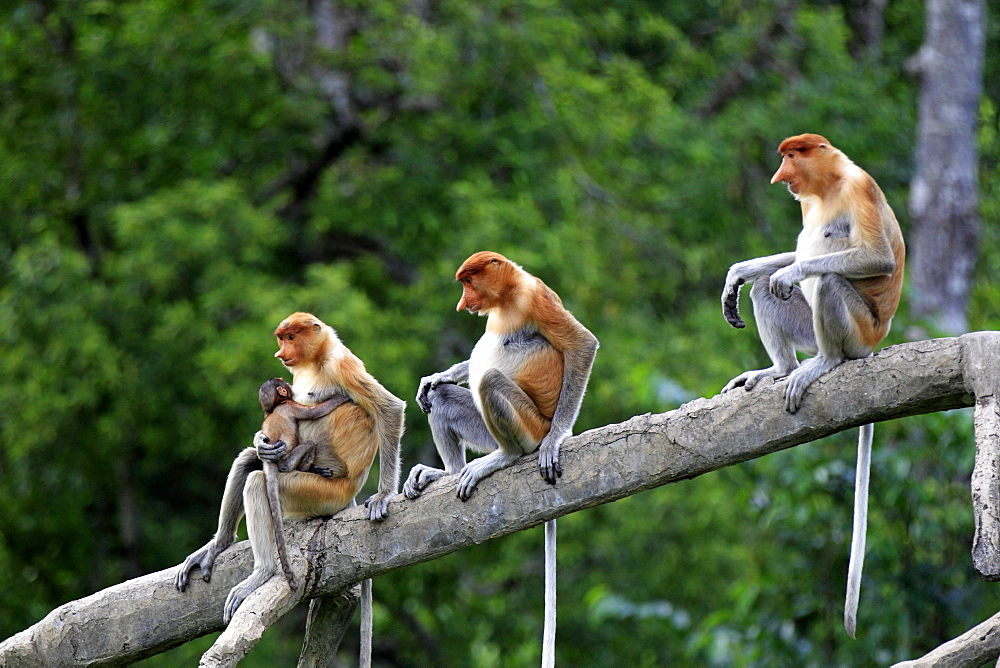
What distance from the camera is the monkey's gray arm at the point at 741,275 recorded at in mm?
3480

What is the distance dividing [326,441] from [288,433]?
0.14 meters

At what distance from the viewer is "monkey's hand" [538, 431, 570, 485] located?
11.5 feet

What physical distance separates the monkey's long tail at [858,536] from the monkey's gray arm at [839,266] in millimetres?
444

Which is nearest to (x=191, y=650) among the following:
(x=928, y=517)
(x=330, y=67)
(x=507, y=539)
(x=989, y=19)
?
(x=507, y=539)

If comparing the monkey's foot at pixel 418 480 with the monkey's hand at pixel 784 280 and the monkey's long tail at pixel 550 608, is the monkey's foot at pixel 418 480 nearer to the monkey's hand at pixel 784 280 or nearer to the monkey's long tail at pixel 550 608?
the monkey's long tail at pixel 550 608

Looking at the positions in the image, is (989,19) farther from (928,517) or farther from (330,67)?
(928,517)

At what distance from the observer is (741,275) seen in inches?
140

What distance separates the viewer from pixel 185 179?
324 inches

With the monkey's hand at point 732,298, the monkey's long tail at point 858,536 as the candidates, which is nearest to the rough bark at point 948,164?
the monkey's long tail at point 858,536

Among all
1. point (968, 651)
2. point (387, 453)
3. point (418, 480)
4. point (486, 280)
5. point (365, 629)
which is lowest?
point (968, 651)

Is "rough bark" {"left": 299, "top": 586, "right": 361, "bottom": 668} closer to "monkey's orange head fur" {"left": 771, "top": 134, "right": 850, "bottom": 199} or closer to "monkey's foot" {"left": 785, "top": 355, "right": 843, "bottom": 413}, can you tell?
"monkey's foot" {"left": 785, "top": 355, "right": 843, "bottom": 413}

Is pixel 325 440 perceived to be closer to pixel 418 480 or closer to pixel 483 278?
pixel 418 480

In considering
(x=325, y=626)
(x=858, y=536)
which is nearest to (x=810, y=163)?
(x=858, y=536)

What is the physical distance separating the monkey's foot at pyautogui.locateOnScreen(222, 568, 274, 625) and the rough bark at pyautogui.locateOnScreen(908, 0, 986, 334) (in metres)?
5.75
